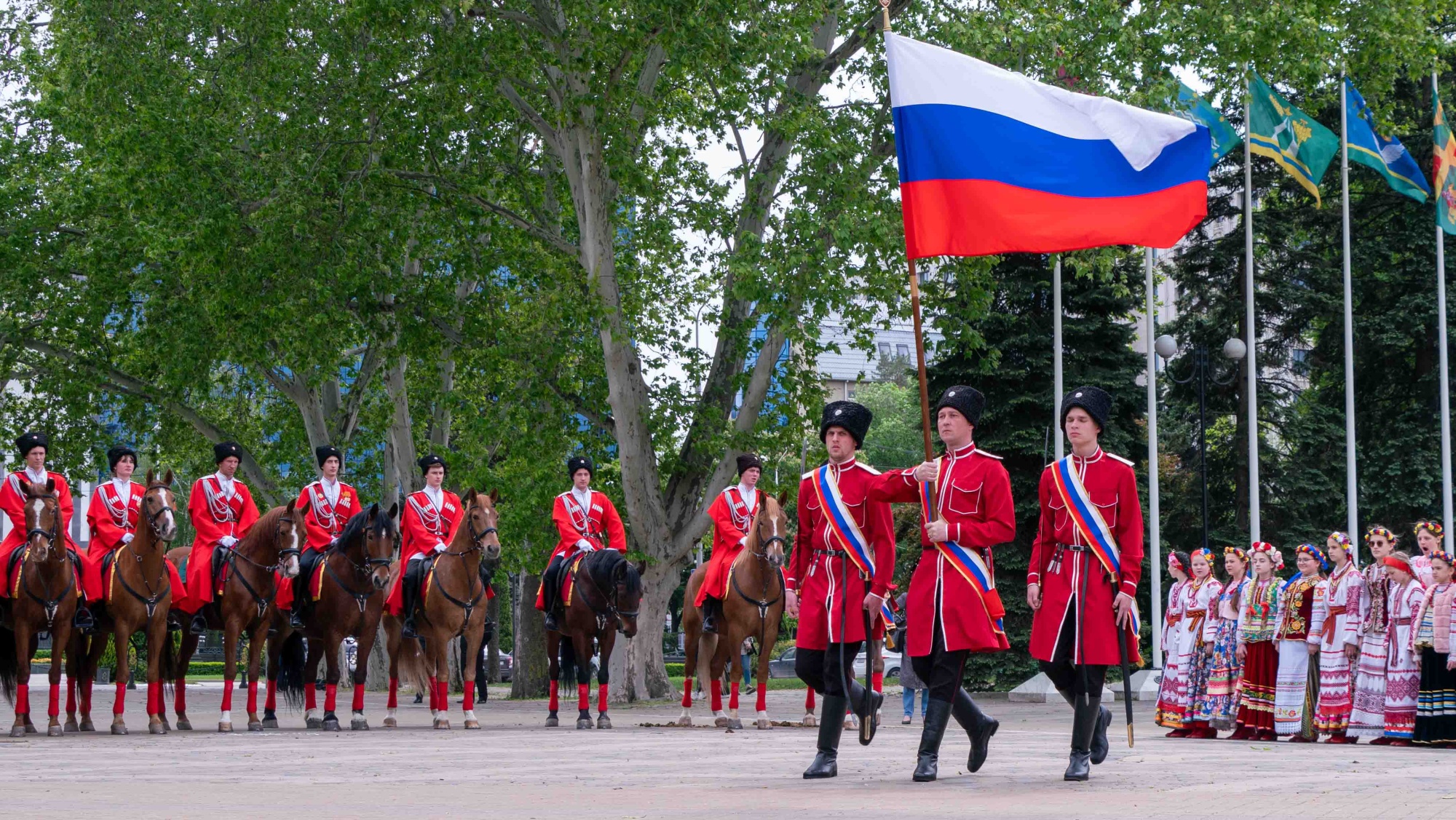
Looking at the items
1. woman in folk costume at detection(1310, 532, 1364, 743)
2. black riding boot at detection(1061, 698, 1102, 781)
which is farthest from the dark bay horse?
black riding boot at detection(1061, 698, 1102, 781)

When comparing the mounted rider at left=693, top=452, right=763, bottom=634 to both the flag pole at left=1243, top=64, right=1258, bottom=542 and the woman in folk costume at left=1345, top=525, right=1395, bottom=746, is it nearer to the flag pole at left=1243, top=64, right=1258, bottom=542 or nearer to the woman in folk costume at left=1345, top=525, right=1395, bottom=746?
the woman in folk costume at left=1345, top=525, right=1395, bottom=746

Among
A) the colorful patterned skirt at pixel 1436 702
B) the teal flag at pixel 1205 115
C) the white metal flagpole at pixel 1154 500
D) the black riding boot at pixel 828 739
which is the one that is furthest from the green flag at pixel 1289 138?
the black riding boot at pixel 828 739

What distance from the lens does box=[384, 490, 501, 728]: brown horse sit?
1852 centimetres

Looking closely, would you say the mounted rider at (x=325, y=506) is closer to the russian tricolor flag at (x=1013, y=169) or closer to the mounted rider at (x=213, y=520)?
the mounted rider at (x=213, y=520)

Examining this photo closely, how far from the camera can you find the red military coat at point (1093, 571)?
1068cm

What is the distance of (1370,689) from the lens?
1864 centimetres

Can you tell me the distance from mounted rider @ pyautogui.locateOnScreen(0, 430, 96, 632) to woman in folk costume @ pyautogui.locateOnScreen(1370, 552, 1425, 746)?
12.8 m

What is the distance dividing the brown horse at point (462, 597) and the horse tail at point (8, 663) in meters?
3.43

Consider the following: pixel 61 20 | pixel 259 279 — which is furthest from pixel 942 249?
pixel 61 20

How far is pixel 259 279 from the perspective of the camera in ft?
95.4

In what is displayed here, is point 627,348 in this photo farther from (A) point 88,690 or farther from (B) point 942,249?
(B) point 942,249

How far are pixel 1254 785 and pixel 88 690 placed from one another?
1296cm

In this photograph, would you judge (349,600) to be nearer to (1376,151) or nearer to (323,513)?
(323,513)

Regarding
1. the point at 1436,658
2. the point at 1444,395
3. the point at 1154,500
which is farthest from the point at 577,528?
the point at 1444,395
